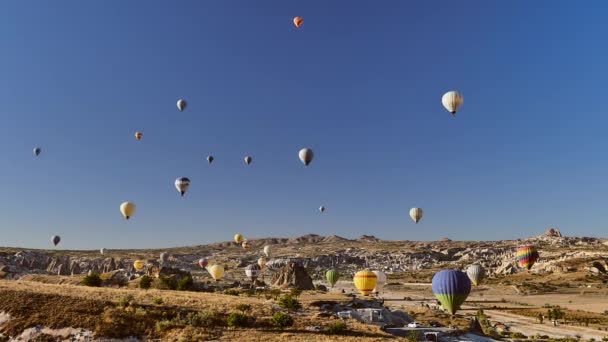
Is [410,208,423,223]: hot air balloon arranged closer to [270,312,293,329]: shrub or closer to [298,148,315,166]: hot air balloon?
[298,148,315,166]: hot air balloon

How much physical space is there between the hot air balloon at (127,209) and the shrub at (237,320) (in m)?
44.1

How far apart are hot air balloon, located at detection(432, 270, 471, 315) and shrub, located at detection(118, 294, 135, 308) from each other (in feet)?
86.8

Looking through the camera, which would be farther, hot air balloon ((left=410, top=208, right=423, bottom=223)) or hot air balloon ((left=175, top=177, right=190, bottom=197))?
hot air balloon ((left=410, top=208, right=423, bottom=223))

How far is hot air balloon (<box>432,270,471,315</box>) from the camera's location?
38.1 meters

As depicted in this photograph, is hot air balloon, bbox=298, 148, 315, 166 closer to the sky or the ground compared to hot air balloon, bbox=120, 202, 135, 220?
closer to the sky

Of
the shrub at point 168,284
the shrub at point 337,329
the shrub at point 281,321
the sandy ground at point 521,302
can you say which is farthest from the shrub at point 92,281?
the sandy ground at point 521,302

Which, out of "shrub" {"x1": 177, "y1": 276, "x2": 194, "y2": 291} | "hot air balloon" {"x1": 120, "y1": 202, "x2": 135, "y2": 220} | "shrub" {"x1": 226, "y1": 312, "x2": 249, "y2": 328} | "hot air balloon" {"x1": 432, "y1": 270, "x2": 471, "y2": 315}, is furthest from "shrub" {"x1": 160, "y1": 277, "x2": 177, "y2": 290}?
"hot air balloon" {"x1": 432, "y1": 270, "x2": 471, "y2": 315}

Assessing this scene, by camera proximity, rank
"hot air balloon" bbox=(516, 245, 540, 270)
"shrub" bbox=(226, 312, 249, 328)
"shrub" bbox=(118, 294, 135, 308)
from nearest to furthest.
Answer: "shrub" bbox=(226, 312, 249, 328) → "shrub" bbox=(118, 294, 135, 308) → "hot air balloon" bbox=(516, 245, 540, 270)

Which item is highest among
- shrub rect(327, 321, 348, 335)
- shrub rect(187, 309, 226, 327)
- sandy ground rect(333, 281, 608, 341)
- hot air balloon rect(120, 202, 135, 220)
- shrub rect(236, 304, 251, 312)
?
hot air balloon rect(120, 202, 135, 220)

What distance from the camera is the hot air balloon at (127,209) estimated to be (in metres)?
70.7

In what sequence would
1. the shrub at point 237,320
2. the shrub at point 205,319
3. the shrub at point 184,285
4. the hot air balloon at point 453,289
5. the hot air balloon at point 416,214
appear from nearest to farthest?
the shrub at point 205,319 → the shrub at point 237,320 → the hot air balloon at point 453,289 → the shrub at point 184,285 → the hot air balloon at point 416,214

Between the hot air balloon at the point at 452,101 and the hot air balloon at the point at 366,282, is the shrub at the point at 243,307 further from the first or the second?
the hot air balloon at the point at 452,101

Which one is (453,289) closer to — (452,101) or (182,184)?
(452,101)

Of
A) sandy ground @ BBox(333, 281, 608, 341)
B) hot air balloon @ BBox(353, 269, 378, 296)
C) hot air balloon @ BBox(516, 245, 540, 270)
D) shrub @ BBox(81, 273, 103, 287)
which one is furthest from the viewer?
hot air balloon @ BBox(516, 245, 540, 270)
